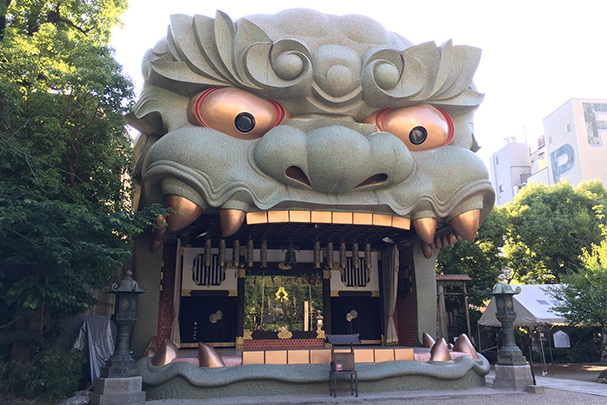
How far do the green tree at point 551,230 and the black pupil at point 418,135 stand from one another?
51.0 feet

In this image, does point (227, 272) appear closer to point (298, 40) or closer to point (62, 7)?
point (298, 40)

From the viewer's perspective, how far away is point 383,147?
10.6m

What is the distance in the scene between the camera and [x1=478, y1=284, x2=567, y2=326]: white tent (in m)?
15.9

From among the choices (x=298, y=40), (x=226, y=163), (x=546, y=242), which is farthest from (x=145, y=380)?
(x=546, y=242)

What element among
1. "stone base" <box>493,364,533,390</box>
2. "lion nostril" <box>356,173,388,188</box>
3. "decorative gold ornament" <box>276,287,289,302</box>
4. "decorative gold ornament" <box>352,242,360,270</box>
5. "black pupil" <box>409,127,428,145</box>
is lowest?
"stone base" <box>493,364,533,390</box>

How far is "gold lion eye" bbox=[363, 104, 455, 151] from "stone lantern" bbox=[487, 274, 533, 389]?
3989 millimetres

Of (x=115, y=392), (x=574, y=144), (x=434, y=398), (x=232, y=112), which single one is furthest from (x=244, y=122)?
(x=574, y=144)

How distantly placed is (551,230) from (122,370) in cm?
2152

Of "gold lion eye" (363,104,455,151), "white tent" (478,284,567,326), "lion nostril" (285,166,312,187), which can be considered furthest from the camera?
"white tent" (478,284,567,326)

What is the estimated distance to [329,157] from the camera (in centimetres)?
1012

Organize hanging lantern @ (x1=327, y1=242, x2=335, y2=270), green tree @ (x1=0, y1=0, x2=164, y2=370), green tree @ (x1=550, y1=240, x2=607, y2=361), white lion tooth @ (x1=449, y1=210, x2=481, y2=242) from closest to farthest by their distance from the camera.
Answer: green tree @ (x1=0, y1=0, x2=164, y2=370), white lion tooth @ (x1=449, y1=210, x2=481, y2=242), hanging lantern @ (x1=327, y1=242, x2=335, y2=270), green tree @ (x1=550, y1=240, x2=607, y2=361)

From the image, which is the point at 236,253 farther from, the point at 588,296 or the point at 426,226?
the point at 588,296

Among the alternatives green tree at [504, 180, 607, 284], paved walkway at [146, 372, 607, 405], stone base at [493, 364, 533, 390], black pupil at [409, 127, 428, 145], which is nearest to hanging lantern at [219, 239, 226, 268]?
paved walkway at [146, 372, 607, 405]

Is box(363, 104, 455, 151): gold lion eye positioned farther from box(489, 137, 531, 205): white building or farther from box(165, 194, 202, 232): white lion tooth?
box(489, 137, 531, 205): white building
